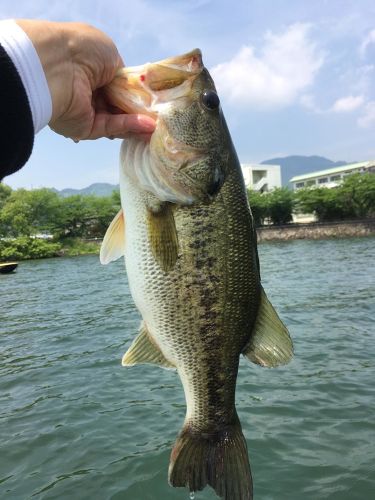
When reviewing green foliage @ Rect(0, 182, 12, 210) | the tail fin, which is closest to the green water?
the tail fin

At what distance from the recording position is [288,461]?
5.95 m

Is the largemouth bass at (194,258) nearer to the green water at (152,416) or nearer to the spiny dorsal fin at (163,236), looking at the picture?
the spiny dorsal fin at (163,236)

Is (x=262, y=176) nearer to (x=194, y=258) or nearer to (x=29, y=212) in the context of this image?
(x=29, y=212)

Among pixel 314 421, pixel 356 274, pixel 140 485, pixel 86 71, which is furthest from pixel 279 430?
pixel 356 274

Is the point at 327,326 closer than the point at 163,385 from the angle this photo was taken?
No

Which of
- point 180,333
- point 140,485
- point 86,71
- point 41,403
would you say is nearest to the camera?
point 86,71

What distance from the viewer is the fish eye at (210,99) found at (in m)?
2.73

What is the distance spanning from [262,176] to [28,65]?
113 metres

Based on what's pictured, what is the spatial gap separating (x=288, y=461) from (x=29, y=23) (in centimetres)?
571

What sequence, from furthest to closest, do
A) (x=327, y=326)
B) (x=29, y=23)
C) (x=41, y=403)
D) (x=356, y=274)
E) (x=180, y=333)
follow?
(x=356, y=274) → (x=327, y=326) → (x=41, y=403) → (x=180, y=333) → (x=29, y=23)

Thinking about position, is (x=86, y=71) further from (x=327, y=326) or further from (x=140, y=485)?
(x=327, y=326)

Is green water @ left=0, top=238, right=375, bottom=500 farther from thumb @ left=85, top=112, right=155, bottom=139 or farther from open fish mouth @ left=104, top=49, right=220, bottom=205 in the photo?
thumb @ left=85, top=112, right=155, bottom=139

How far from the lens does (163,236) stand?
272cm

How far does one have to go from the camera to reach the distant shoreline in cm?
6103
